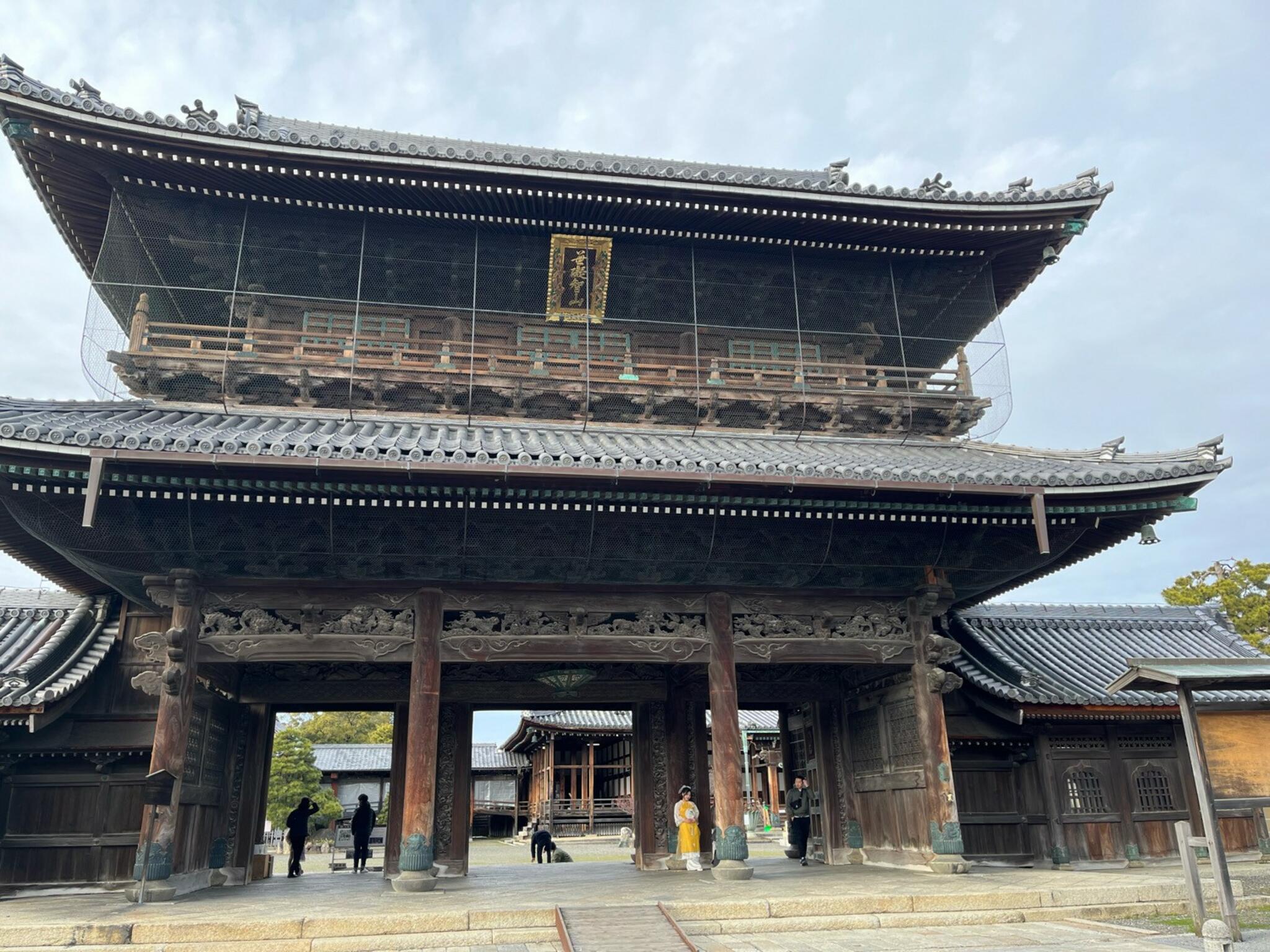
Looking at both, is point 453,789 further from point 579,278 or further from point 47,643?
point 579,278

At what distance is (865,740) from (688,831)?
372 centimetres

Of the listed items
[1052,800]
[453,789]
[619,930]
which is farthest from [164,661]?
[1052,800]

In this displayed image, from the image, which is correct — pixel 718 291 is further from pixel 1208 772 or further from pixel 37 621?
pixel 37 621

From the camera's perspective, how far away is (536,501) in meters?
11.4

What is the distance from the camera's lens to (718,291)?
1592 cm

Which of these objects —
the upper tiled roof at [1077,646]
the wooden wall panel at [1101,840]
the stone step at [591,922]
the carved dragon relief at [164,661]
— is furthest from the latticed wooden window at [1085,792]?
the carved dragon relief at [164,661]

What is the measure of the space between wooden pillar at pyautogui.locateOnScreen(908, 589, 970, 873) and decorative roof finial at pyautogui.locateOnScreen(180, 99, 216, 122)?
1338 centimetres

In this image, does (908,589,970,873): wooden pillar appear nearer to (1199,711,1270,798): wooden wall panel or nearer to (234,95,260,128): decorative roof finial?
(1199,711,1270,798): wooden wall panel

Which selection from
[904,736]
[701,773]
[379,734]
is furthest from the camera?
[379,734]

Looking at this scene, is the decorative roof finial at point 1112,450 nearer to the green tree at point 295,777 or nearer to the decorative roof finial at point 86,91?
the decorative roof finial at point 86,91

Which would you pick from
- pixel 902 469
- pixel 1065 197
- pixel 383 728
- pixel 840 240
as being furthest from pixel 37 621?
pixel 383 728

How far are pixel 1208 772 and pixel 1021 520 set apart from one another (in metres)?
4.41

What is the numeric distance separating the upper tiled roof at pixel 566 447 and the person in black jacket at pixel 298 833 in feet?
30.8

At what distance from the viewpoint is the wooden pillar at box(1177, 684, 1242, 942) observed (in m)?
8.58
